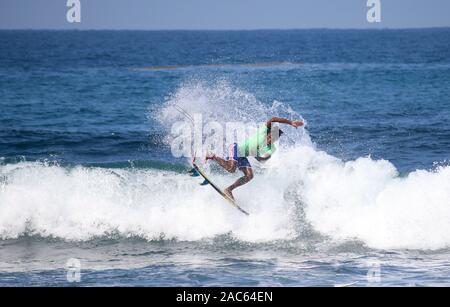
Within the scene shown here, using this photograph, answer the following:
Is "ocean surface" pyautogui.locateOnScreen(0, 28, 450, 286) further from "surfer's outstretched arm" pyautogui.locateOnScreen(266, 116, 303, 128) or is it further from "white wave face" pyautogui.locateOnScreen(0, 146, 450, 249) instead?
"surfer's outstretched arm" pyautogui.locateOnScreen(266, 116, 303, 128)

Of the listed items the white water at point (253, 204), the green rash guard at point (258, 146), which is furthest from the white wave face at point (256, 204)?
the green rash guard at point (258, 146)

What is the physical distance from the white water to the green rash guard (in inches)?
71.6

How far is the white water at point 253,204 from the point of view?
13.9 metres

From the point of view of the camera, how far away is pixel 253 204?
14461 mm

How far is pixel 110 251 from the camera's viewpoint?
44.4 ft

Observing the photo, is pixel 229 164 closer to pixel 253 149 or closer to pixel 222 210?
pixel 253 149

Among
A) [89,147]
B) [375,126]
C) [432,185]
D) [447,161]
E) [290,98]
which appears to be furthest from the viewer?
[290,98]

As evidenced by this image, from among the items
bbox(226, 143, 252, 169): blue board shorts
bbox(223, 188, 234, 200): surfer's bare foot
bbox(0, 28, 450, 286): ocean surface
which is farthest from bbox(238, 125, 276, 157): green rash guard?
bbox(0, 28, 450, 286): ocean surface

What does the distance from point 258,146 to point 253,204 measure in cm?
202

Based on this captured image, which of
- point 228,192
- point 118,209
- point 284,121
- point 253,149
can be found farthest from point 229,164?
point 118,209

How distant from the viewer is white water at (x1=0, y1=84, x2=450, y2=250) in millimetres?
13938

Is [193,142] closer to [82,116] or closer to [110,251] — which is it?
[110,251]

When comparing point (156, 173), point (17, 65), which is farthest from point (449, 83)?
point (17, 65)
